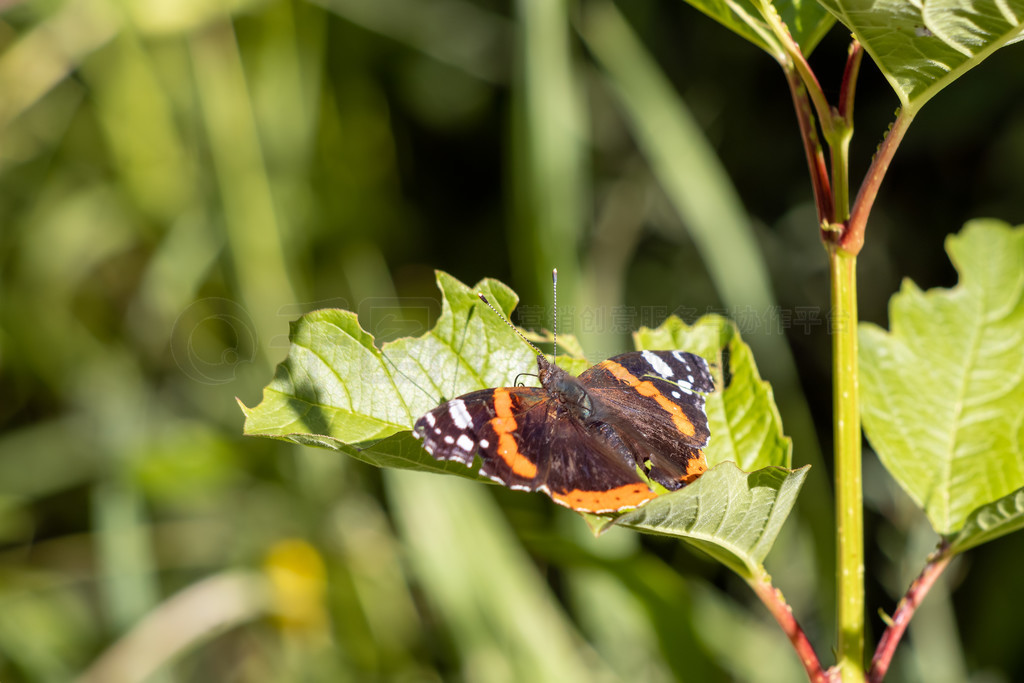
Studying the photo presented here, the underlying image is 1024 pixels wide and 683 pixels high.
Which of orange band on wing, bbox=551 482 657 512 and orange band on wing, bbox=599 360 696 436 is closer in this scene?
orange band on wing, bbox=551 482 657 512

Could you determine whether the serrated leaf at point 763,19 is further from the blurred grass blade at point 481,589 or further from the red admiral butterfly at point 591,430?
the blurred grass blade at point 481,589

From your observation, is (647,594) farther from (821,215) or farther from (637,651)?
(821,215)

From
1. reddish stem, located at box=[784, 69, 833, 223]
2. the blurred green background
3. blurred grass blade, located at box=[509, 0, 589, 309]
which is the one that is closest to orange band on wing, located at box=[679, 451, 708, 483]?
reddish stem, located at box=[784, 69, 833, 223]

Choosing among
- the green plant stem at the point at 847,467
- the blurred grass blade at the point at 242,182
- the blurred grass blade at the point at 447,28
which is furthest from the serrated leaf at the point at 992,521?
the blurred grass blade at the point at 447,28

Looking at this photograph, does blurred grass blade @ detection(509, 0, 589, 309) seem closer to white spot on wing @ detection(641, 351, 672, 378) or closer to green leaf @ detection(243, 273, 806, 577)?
white spot on wing @ detection(641, 351, 672, 378)

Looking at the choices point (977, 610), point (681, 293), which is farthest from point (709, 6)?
point (977, 610)

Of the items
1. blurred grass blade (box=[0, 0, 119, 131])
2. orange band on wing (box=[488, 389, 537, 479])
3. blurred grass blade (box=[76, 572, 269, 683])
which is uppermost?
blurred grass blade (box=[0, 0, 119, 131])
